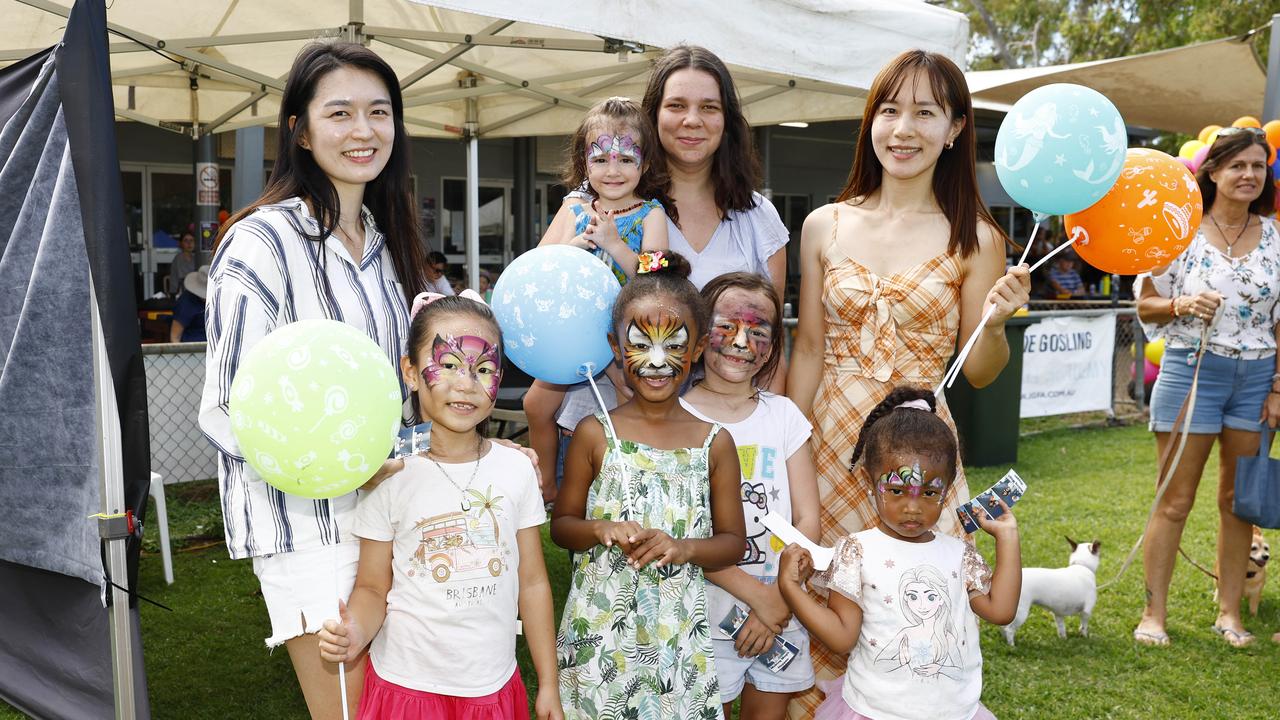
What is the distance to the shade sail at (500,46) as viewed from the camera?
3729mm

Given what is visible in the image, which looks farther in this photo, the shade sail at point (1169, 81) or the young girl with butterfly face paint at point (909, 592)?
the shade sail at point (1169, 81)

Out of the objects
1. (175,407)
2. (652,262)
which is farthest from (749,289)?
(175,407)

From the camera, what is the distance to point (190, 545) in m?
5.77

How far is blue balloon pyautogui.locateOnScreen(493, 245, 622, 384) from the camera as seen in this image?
2.31 metres

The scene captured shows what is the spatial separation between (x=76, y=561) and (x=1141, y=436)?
8.89 meters

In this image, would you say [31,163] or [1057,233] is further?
[1057,233]

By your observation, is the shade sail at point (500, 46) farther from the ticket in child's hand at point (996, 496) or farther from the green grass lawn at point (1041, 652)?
the green grass lawn at point (1041, 652)

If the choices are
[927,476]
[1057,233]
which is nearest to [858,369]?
[927,476]

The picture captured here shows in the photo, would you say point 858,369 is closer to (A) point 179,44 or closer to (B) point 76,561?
(B) point 76,561

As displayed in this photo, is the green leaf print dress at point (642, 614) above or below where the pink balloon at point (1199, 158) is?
below

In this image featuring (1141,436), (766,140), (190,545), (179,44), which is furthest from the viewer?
(766,140)

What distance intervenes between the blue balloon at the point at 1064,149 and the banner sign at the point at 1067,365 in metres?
6.26

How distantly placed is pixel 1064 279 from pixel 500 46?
11.6 meters

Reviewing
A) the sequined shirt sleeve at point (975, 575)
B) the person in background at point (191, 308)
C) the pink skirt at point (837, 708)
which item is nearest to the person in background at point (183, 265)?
the person in background at point (191, 308)
